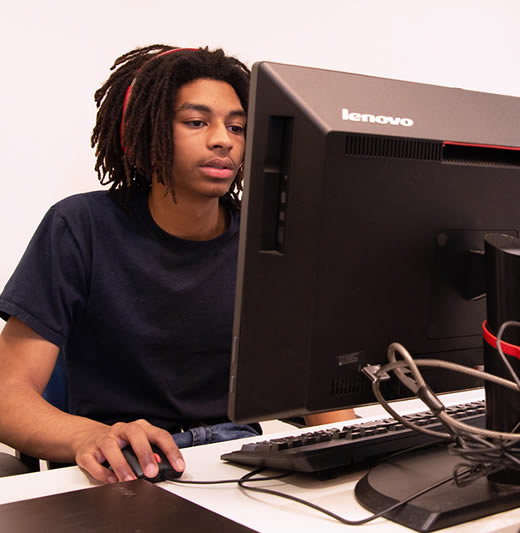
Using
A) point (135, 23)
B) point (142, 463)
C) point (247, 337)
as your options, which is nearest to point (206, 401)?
point (142, 463)

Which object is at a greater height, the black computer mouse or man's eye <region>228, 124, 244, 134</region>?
man's eye <region>228, 124, 244, 134</region>

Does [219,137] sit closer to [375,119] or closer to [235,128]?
[235,128]

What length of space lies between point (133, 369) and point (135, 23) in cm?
95

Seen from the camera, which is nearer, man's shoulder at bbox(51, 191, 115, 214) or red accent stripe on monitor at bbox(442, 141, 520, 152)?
red accent stripe on monitor at bbox(442, 141, 520, 152)

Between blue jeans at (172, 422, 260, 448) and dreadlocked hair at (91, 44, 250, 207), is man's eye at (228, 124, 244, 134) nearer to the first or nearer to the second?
dreadlocked hair at (91, 44, 250, 207)

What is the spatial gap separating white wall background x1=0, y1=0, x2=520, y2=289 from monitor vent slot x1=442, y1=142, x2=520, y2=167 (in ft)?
3.92

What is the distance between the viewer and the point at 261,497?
2.67 ft

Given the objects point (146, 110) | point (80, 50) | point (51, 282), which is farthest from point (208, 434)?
point (80, 50)

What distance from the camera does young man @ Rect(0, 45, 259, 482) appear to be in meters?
1.23

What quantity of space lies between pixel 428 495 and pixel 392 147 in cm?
36

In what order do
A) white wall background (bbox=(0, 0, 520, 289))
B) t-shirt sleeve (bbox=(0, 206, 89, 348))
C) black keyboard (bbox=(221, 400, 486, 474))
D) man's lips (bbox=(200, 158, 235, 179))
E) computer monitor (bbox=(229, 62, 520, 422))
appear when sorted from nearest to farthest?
Result: computer monitor (bbox=(229, 62, 520, 422)) < black keyboard (bbox=(221, 400, 486, 474)) < t-shirt sleeve (bbox=(0, 206, 89, 348)) < man's lips (bbox=(200, 158, 235, 179)) < white wall background (bbox=(0, 0, 520, 289))

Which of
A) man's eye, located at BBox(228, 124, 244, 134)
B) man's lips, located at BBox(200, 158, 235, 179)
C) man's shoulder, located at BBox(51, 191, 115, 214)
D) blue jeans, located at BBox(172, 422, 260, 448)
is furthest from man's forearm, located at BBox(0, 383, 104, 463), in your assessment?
man's eye, located at BBox(228, 124, 244, 134)

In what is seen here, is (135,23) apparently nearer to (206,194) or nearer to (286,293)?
(206,194)

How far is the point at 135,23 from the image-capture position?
180 centimetres
